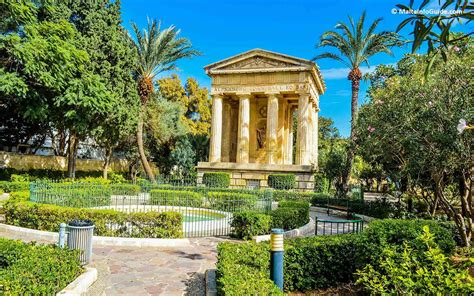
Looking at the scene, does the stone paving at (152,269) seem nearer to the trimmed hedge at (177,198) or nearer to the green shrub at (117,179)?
the trimmed hedge at (177,198)

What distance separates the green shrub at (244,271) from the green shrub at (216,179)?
2245 centimetres

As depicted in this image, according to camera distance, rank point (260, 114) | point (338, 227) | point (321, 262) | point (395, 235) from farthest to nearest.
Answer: point (260, 114)
point (338, 227)
point (321, 262)
point (395, 235)

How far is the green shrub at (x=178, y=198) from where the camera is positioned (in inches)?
656

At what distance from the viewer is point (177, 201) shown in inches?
671

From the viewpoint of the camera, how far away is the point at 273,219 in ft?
38.0

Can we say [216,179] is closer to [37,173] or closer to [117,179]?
[117,179]

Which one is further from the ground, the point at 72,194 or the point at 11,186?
the point at 72,194

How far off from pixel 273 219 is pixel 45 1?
54.6 ft

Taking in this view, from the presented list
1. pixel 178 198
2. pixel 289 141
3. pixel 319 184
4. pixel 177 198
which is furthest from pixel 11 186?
pixel 289 141

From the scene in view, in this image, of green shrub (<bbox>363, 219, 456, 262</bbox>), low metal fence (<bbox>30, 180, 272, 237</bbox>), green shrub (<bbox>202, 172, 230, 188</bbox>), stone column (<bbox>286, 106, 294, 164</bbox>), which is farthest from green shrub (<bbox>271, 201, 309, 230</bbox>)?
stone column (<bbox>286, 106, 294, 164</bbox>)

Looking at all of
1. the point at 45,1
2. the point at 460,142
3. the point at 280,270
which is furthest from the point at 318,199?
the point at 45,1

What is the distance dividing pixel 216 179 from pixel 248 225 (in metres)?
18.5

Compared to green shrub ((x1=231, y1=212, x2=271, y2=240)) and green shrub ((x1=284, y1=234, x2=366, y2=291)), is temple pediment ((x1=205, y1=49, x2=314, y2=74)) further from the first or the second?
green shrub ((x1=284, y1=234, x2=366, y2=291))

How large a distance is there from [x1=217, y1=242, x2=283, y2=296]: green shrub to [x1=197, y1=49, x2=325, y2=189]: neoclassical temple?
896 inches
